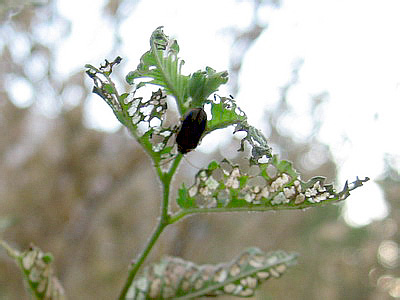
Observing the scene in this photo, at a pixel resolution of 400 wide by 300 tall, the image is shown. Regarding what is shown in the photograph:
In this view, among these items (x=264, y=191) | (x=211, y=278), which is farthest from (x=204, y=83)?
(x=211, y=278)

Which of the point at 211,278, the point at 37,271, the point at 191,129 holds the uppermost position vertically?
the point at 191,129

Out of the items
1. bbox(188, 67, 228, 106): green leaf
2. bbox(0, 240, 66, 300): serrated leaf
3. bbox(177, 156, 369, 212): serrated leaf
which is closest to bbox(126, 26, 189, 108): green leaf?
bbox(188, 67, 228, 106): green leaf

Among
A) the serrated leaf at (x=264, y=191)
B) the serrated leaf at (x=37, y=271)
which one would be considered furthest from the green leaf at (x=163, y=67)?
the serrated leaf at (x=37, y=271)

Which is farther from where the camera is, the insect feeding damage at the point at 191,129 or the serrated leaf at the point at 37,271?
the serrated leaf at the point at 37,271

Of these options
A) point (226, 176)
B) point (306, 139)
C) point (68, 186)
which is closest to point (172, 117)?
point (68, 186)

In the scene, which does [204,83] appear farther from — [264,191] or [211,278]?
[211,278]

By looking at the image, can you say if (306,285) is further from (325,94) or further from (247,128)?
(247,128)

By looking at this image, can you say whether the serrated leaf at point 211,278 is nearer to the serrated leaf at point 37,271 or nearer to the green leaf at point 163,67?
the serrated leaf at point 37,271
